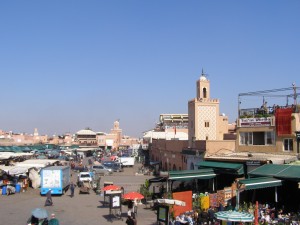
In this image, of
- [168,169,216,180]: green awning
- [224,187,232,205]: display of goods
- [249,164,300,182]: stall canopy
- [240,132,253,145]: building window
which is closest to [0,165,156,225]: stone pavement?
[168,169,216,180]: green awning

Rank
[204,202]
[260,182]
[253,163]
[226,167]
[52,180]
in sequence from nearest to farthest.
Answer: [260,182], [204,202], [253,163], [226,167], [52,180]

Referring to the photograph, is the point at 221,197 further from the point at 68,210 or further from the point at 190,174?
the point at 68,210

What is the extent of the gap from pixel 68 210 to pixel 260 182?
1109 cm

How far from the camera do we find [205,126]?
4184 cm

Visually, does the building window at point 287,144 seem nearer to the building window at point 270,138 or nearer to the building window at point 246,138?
the building window at point 270,138

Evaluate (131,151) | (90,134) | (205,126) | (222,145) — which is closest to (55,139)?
(90,134)

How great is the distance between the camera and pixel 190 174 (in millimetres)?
23938

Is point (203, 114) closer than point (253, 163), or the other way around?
point (253, 163)

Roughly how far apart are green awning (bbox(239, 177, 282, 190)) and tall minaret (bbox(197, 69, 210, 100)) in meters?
22.9

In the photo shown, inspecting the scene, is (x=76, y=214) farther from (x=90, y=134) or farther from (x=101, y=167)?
(x=90, y=134)

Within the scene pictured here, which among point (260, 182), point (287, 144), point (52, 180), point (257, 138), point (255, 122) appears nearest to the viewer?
point (260, 182)

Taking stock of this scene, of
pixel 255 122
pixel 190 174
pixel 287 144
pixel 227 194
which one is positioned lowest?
pixel 227 194

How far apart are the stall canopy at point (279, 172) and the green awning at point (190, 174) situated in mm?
3596

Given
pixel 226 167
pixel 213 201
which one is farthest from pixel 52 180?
pixel 213 201
